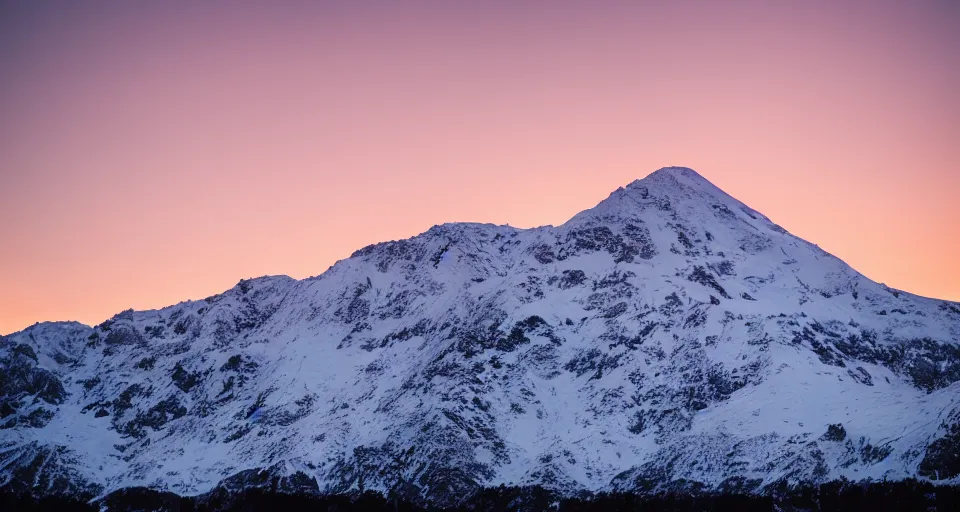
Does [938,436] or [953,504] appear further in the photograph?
[938,436]

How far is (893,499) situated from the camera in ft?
646

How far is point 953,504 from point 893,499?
45.1 feet

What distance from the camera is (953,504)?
184 metres

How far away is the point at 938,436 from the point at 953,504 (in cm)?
1808

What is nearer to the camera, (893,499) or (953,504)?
(953,504)

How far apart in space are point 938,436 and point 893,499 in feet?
49.2

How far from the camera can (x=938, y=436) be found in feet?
655
